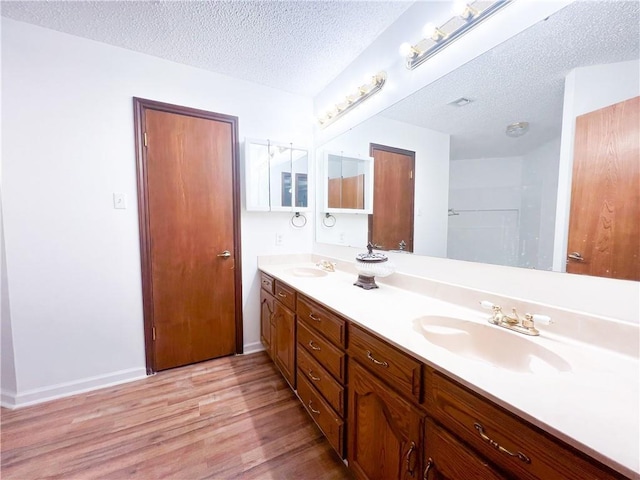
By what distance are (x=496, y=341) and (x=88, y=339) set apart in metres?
2.46

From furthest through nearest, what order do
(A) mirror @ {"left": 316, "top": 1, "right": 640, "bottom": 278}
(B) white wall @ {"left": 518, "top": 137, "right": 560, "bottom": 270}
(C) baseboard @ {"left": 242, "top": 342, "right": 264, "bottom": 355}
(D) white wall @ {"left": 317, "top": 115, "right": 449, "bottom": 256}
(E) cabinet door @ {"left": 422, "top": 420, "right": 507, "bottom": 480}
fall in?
(C) baseboard @ {"left": 242, "top": 342, "right": 264, "bottom": 355} < (D) white wall @ {"left": 317, "top": 115, "right": 449, "bottom": 256} < (B) white wall @ {"left": 518, "top": 137, "right": 560, "bottom": 270} < (A) mirror @ {"left": 316, "top": 1, "right": 640, "bottom": 278} < (E) cabinet door @ {"left": 422, "top": 420, "right": 507, "bottom": 480}

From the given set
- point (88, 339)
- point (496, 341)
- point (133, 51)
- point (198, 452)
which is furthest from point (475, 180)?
→ point (88, 339)

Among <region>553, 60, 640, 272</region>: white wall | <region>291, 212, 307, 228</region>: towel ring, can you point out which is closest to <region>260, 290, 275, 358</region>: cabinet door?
<region>291, 212, 307, 228</region>: towel ring

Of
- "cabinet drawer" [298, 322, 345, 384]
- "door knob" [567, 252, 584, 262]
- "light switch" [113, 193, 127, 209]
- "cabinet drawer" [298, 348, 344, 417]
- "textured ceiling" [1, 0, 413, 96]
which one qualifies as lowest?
"cabinet drawer" [298, 348, 344, 417]

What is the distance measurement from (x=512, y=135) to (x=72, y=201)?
8.37 feet

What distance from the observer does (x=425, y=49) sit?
51.6 inches

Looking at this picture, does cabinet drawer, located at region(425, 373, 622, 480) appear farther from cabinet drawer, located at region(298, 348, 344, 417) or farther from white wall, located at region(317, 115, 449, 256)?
white wall, located at region(317, 115, 449, 256)

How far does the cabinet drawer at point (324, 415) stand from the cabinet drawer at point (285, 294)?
1.35 feet

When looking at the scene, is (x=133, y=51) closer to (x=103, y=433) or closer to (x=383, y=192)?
(x=383, y=192)

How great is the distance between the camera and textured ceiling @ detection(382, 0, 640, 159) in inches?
31.2

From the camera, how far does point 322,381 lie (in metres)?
1.27

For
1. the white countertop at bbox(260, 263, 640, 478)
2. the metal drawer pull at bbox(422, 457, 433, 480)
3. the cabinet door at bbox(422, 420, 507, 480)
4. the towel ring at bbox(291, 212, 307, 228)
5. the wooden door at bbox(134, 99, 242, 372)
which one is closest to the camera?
the white countertop at bbox(260, 263, 640, 478)

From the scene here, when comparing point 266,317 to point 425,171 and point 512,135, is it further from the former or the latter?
point 512,135

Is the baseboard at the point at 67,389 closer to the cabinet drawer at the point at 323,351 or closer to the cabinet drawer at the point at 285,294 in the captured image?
the cabinet drawer at the point at 285,294
